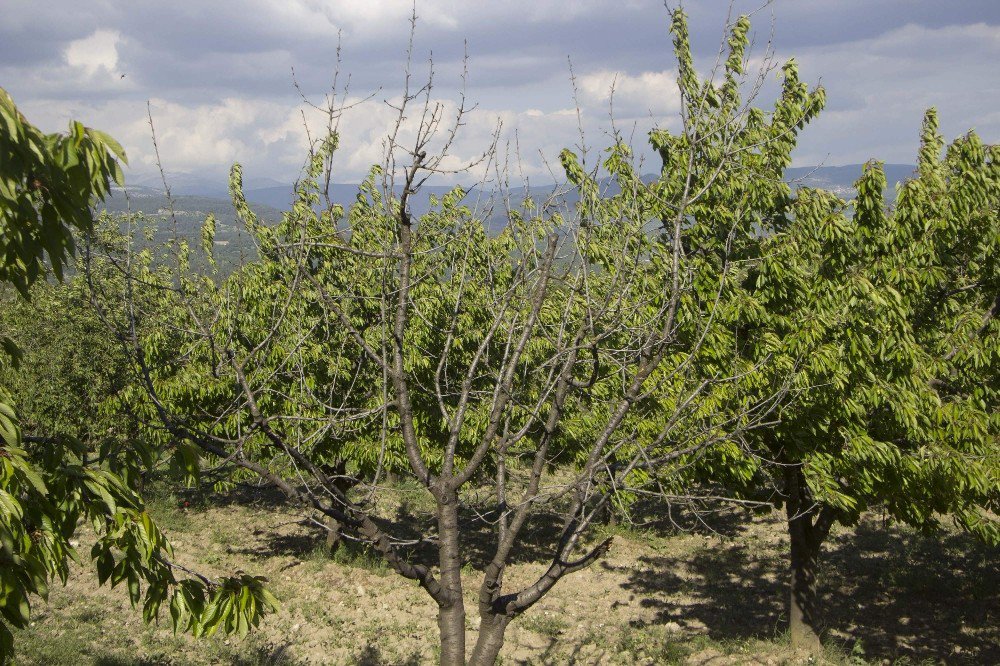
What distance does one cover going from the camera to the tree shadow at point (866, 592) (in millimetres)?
12859

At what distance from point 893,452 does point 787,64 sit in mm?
5167

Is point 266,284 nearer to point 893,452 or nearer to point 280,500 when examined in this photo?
point 893,452

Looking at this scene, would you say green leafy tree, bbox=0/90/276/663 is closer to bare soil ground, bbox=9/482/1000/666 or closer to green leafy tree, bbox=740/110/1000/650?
green leafy tree, bbox=740/110/1000/650

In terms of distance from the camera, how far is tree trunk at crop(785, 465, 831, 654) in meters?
10.9

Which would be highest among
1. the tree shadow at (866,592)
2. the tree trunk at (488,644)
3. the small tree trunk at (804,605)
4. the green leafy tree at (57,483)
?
the green leafy tree at (57,483)

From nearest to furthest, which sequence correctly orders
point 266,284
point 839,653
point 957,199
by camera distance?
point 957,199 < point 839,653 < point 266,284

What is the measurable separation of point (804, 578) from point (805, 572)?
0.14 m

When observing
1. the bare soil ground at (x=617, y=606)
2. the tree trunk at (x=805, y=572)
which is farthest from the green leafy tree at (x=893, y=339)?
the tree trunk at (x=805, y=572)

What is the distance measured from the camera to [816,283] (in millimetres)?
8617

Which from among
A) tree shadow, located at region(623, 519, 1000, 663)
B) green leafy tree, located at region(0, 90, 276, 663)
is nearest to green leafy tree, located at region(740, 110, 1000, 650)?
tree shadow, located at region(623, 519, 1000, 663)

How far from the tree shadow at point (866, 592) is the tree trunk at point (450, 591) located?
9446mm

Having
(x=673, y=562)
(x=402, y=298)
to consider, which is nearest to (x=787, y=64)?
(x=402, y=298)

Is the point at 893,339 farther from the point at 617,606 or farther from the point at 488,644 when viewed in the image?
the point at 617,606

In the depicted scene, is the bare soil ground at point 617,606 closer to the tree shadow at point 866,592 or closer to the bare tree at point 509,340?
the tree shadow at point 866,592
